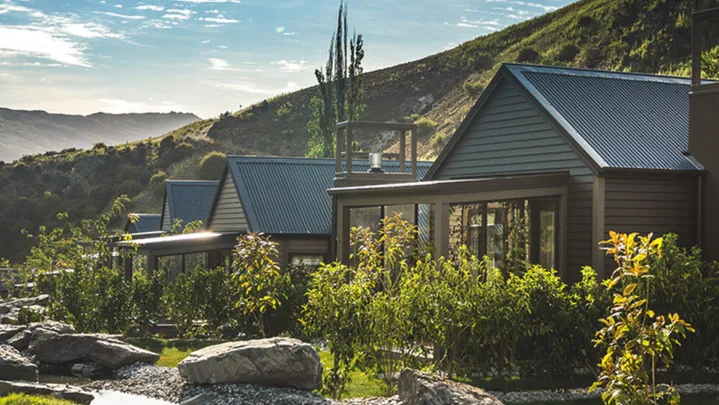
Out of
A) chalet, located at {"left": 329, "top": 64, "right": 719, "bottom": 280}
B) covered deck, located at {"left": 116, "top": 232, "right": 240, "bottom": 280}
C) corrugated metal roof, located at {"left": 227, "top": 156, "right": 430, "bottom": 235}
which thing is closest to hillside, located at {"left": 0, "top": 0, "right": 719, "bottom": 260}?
corrugated metal roof, located at {"left": 227, "top": 156, "right": 430, "bottom": 235}

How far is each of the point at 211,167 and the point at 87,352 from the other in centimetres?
4698

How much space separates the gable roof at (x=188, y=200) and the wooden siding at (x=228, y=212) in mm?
6138

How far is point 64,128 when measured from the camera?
177 meters

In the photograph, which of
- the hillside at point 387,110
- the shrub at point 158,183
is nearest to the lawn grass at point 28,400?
the hillside at point 387,110

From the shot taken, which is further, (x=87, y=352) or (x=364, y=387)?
(x=87, y=352)

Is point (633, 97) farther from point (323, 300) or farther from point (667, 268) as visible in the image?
point (323, 300)

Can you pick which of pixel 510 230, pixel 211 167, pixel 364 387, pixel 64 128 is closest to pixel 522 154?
pixel 510 230

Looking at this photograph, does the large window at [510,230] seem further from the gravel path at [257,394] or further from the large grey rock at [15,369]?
the large grey rock at [15,369]

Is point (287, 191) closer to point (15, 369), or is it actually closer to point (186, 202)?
point (186, 202)

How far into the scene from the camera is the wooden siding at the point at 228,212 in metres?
26.4

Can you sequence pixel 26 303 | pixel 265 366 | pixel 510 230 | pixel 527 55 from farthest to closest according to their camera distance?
pixel 527 55 → pixel 26 303 → pixel 510 230 → pixel 265 366

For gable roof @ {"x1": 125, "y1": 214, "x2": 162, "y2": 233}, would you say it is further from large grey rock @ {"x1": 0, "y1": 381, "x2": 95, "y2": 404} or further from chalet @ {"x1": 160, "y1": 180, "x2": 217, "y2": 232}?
large grey rock @ {"x1": 0, "y1": 381, "x2": 95, "y2": 404}

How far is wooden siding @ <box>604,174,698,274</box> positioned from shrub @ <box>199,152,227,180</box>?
157 feet

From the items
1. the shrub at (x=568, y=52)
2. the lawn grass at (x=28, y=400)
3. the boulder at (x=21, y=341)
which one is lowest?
the boulder at (x=21, y=341)
